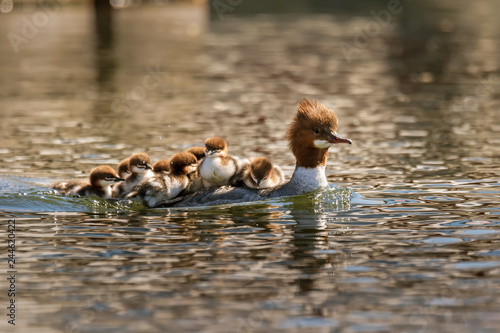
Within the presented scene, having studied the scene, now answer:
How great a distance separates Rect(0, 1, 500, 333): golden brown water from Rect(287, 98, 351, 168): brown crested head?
18.5 inches

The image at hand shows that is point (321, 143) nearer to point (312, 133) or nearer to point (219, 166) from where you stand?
point (312, 133)

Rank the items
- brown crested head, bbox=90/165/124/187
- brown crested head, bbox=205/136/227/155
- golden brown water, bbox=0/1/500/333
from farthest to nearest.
Answer: 1. brown crested head, bbox=90/165/124/187
2. brown crested head, bbox=205/136/227/155
3. golden brown water, bbox=0/1/500/333

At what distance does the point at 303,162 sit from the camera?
33.7 feet

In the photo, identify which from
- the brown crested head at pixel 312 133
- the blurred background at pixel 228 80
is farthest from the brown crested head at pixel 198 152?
the blurred background at pixel 228 80

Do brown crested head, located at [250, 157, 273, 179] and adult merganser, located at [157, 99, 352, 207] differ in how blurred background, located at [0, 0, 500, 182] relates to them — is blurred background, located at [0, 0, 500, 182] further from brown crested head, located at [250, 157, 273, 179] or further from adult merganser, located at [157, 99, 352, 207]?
brown crested head, located at [250, 157, 273, 179]

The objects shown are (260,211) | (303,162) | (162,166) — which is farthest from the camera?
(162,166)

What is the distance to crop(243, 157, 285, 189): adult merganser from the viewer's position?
33.6ft

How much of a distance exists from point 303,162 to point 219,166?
0.95 m

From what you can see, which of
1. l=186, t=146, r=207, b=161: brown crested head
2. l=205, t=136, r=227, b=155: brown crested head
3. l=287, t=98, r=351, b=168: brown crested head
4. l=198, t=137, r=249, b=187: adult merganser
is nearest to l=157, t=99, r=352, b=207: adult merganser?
l=287, t=98, r=351, b=168: brown crested head

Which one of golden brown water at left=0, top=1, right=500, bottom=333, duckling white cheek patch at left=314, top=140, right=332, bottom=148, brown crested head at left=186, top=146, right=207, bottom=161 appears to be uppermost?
duckling white cheek patch at left=314, top=140, right=332, bottom=148

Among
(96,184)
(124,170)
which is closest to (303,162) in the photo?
(124,170)

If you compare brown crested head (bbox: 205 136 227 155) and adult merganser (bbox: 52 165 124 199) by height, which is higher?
brown crested head (bbox: 205 136 227 155)

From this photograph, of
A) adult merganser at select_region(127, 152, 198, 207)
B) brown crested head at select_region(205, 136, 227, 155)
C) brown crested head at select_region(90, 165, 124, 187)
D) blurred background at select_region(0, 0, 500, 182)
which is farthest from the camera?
blurred background at select_region(0, 0, 500, 182)

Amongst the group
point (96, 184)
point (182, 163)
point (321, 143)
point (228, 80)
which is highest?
point (228, 80)
